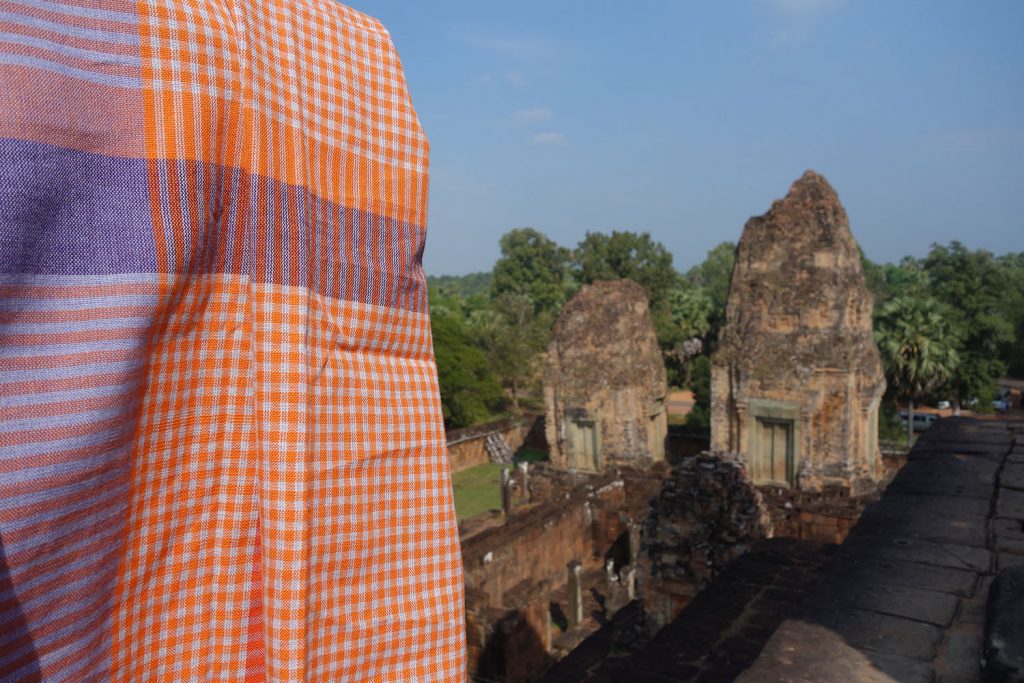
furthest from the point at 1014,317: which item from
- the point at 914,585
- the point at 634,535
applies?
the point at 914,585

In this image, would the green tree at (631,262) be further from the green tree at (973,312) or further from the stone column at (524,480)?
the stone column at (524,480)

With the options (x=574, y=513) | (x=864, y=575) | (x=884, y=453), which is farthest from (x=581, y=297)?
(x=864, y=575)

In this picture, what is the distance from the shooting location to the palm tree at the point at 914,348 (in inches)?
673

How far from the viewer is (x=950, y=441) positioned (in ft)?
12.6

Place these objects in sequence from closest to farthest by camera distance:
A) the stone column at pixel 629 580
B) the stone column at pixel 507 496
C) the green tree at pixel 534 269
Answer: the stone column at pixel 629 580, the stone column at pixel 507 496, the green tree at pixel 534 269

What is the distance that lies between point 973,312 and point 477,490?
19172mm

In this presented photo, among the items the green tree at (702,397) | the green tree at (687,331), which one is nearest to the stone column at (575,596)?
the green tree at (702,397)

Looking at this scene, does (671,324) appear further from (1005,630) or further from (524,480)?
(1005,630)

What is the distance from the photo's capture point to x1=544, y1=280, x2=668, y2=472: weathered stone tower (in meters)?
15.3

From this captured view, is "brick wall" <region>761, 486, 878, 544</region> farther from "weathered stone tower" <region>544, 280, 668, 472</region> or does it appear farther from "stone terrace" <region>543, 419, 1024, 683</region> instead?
"stone terrace" <region>543, 419, 1024, 683</region>

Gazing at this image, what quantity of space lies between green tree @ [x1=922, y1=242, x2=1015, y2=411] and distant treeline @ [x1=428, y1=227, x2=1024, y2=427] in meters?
0.04

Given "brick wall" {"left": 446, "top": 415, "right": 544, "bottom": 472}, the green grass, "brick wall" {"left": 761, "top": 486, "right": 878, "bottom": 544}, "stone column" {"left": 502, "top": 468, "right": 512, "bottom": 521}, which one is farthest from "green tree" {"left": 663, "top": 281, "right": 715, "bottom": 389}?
"brick wall" {"left": 761, "top": 486, "right": 878, "bottom": 544}

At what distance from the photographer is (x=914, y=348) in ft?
56.7

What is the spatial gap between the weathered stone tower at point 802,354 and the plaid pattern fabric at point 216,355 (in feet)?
40.5
